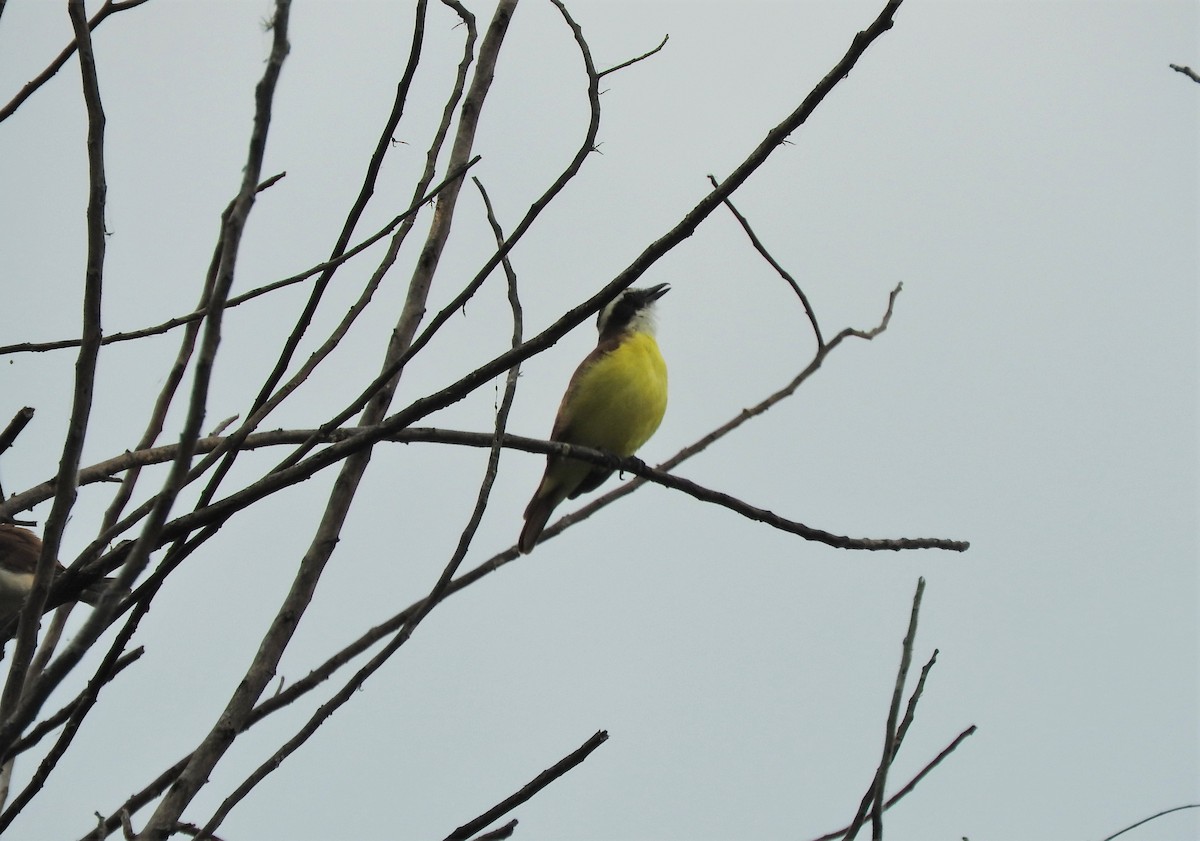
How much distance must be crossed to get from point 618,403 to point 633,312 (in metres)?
1.20

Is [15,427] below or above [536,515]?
below

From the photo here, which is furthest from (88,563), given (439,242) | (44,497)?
(439,242)

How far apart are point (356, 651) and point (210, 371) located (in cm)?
136

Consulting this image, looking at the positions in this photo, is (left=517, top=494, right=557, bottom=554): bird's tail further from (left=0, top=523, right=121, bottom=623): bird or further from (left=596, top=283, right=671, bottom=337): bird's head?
(left=0, top=523, right=121, bottom=623): bird

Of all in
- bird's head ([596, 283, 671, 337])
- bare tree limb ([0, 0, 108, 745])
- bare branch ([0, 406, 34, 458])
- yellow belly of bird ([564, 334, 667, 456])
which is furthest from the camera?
bird's head ([596, 283, 671, 337])

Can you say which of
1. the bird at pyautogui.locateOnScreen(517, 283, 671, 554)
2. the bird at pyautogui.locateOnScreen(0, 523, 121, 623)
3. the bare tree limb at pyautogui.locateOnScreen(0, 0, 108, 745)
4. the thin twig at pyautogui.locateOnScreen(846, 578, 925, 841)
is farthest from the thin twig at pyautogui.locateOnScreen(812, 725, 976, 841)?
the bird at pyautogui.locateOnScreen(0, 523, 121, 623)

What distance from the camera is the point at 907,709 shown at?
8.10ft

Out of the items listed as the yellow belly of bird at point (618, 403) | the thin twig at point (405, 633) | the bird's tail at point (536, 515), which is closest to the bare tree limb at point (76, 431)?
the thin twig at point (405, 633)

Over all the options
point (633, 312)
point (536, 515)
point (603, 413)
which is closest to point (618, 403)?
point (603, 413)

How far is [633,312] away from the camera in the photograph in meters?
8.05

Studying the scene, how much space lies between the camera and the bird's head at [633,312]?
26.1 ft

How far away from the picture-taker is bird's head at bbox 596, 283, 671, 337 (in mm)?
7953

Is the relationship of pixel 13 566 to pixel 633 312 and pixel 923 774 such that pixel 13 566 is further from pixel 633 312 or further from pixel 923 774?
pixel 923 774

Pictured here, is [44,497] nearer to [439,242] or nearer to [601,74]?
[439,242]
